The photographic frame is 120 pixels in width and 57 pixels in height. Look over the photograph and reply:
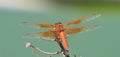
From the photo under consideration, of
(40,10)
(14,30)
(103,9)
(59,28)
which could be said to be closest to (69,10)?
(40,10)

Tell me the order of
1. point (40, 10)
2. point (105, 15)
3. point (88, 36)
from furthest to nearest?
point (40, 10) < point (105, 15) < point (88, 36)

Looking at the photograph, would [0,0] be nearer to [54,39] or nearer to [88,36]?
[88,36]

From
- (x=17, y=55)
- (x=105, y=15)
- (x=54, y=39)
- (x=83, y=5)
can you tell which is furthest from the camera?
(x=105, y=15)

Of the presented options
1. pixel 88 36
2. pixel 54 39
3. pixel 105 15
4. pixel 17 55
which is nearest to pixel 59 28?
pixel 54 39

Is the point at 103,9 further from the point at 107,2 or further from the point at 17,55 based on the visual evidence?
the point at 17,55

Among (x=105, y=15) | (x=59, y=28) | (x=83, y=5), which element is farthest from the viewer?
(x=105, y=15)

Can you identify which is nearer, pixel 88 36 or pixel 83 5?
pixel 88 36

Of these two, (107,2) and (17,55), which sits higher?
(107,2)

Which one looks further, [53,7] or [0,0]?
[0,0]

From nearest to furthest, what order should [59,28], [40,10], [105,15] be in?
[59,28] < [105,15] < [40,10]
